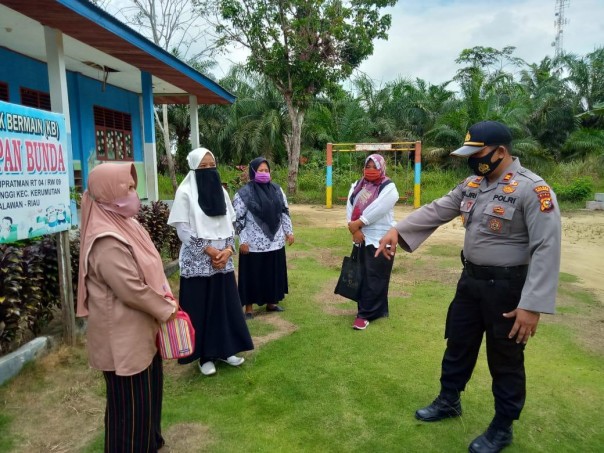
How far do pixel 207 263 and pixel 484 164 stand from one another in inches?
73.3

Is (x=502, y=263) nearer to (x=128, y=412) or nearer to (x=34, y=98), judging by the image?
(x=128, y=412)

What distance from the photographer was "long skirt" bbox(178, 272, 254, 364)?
10.9 feet

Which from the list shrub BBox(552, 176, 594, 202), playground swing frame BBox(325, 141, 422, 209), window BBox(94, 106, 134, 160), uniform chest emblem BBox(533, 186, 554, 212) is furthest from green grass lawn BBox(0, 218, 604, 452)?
shrub BBox(552, 176, 594, 202)

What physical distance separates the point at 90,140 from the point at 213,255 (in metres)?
6.41

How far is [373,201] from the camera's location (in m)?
4.10

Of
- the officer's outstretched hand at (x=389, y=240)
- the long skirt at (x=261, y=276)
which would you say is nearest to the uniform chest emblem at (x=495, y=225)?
the officer's outstretched hand at (x=389, y=240)

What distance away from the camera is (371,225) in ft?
13.7

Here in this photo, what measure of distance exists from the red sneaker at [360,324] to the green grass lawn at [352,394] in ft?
0.19

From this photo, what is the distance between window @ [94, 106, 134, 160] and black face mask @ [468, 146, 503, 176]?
796 centimetres

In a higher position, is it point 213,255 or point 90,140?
point 90,140

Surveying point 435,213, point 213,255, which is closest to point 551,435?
point 435,213

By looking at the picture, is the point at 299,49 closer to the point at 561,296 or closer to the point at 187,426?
the point at 561,296

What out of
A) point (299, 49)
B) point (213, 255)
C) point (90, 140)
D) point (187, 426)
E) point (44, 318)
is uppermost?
point (299, 49)

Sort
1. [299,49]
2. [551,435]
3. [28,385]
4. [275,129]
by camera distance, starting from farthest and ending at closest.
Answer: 1. [275,129]
2. [299,49]
3. [28,385]
4. [551,435]
